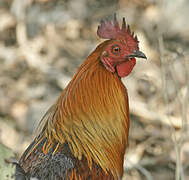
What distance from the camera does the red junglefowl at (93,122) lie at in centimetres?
266

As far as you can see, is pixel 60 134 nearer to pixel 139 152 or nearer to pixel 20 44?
pixel 139 152

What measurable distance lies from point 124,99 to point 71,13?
4649mm

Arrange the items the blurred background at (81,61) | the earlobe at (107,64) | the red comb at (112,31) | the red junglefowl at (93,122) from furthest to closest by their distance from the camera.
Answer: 1. the blurred background at (81,61)
2. the red comb at (112,31)
3. the earlobe at (107,64)
4. the red junglefowl at (93,122)

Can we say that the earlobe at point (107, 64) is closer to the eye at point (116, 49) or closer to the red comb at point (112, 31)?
the eye at point (116, 49)

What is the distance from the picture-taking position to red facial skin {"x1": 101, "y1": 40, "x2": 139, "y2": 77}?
9.42 ft

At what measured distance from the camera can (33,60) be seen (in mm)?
6758

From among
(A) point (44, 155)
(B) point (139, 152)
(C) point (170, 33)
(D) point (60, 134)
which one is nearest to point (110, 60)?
(D) point (60, 134)

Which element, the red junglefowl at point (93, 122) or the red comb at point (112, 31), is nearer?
the red junglefowl at point (93, 122)

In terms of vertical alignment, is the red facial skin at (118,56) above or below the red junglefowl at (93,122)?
above

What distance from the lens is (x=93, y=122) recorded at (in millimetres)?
2803

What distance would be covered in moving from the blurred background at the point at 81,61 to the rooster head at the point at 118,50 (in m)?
2.12

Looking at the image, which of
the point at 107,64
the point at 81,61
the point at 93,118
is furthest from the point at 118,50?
the point at 81,61

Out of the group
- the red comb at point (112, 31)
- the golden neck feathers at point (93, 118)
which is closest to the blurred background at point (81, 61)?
the red comb at point (112, 31)

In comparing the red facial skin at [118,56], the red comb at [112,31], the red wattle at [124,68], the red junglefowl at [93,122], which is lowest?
the red junglefowl at [93,122]
